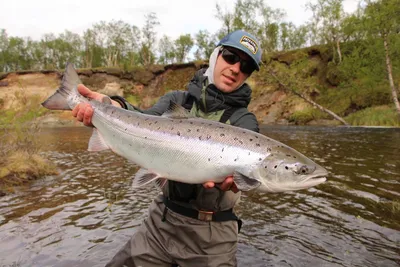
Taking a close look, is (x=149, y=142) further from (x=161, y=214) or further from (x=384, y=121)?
(x=384, y=121)

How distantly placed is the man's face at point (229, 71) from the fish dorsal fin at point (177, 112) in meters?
0.44

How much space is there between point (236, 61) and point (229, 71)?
0.12 metres

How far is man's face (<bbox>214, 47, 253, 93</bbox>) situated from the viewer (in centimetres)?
300

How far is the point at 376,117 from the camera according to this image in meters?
25.1

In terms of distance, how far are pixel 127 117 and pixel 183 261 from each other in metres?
1.47

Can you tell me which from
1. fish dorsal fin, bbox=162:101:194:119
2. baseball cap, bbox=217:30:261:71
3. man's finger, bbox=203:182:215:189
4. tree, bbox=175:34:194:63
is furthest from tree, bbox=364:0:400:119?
tree, bbox=175:34:194:63

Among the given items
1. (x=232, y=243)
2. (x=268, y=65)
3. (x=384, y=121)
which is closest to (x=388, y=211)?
(x=232, y=243)

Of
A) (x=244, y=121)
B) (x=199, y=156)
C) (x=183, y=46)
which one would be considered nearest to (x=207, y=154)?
(x=199, y=156)

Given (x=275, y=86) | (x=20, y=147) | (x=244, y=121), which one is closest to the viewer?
(x=244, y=121)

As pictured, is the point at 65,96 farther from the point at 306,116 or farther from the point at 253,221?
the point at 306,116

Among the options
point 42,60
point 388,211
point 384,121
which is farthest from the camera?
point 42,60

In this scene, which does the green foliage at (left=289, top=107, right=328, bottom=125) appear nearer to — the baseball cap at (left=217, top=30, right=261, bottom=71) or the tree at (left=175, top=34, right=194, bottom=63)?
→ the baseball cap at (left=217, top=30, right=261, bottom=71)

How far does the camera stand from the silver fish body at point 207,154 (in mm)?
2469

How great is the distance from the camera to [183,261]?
2.66m
